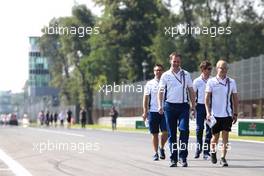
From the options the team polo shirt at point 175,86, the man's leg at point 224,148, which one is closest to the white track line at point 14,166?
the team polo shirt at point 175,86

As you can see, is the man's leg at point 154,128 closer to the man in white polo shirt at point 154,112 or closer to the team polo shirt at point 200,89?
the man in white polo shirt at point 154,112

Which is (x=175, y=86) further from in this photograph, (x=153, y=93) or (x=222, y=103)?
(x=153, y=93)

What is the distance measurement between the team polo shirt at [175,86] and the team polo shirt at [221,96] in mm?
465

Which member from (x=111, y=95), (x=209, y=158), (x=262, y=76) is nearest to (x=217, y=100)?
(x=209, y=158)

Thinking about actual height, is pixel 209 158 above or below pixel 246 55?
below

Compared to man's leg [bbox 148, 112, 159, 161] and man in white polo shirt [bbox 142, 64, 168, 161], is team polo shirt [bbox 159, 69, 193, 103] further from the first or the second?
man's leg [bbox 148, 112, 159, 161]

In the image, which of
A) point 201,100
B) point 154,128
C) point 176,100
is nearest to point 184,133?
point 176,100

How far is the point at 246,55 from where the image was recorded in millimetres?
72188

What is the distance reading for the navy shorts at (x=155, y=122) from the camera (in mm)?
14641

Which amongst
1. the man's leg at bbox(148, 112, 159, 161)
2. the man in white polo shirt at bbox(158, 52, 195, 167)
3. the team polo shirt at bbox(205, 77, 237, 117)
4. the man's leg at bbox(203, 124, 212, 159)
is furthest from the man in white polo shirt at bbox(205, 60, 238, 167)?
the man's leg at bbox(148, 112, 159, 161)

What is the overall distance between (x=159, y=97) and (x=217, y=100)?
103cm

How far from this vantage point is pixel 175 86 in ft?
42.6

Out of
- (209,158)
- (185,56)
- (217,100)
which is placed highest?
(185,56)

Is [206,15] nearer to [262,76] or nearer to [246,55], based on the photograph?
[246,55]
